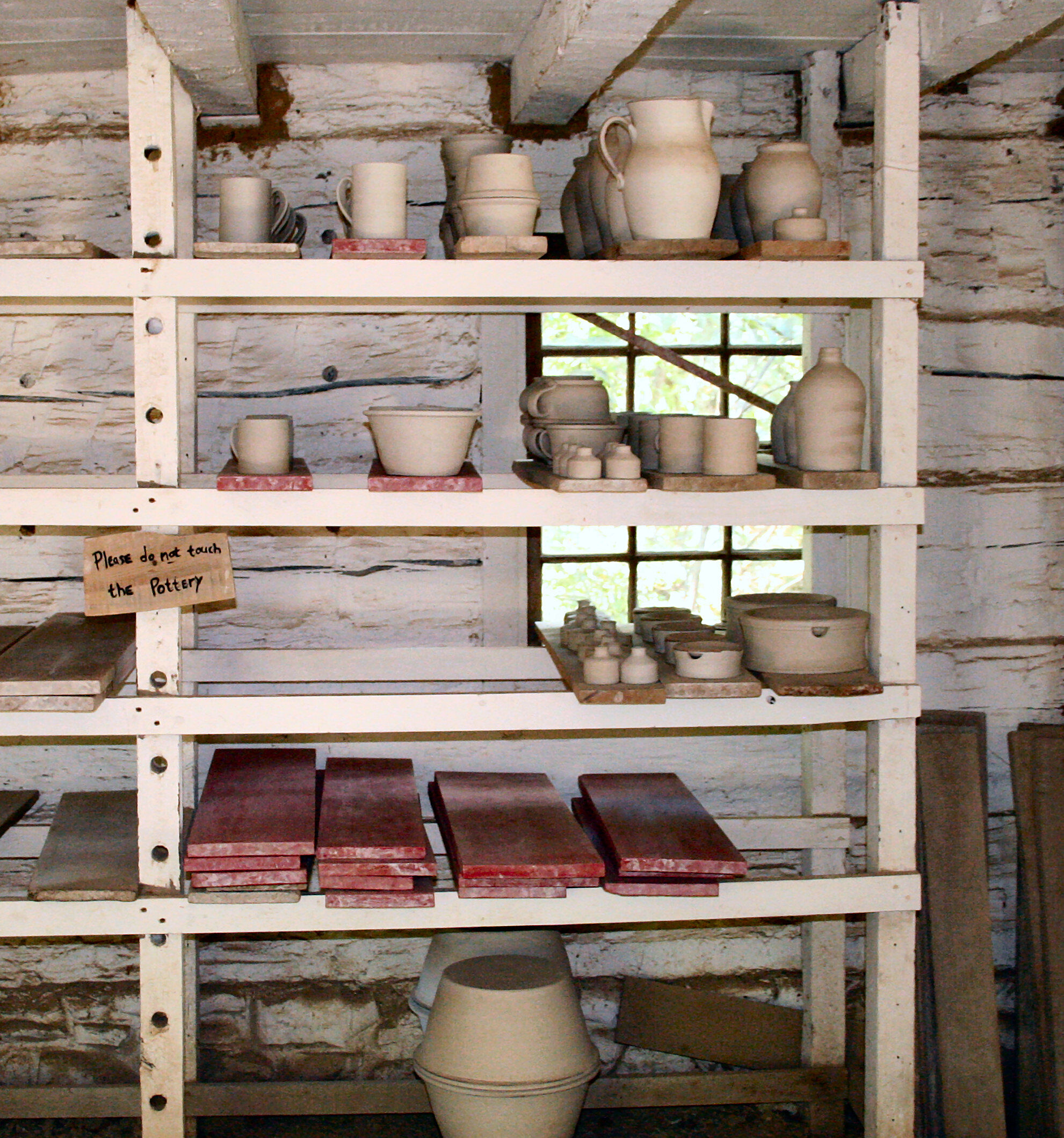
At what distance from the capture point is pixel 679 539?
12.8 ft

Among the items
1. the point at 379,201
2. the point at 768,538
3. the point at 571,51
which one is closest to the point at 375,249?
the point at 379,201

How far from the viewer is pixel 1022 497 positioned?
147 inches

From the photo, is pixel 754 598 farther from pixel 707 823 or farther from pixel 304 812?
pixel 304 812

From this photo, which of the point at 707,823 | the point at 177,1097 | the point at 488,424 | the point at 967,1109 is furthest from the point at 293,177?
the point at 967,1109

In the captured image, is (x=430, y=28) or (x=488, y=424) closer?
(x=430, y=28)

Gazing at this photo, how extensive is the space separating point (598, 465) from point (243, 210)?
97 cm

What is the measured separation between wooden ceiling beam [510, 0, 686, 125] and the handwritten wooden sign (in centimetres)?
132

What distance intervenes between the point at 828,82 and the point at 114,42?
1.90m

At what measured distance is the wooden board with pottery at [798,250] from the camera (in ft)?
8.93

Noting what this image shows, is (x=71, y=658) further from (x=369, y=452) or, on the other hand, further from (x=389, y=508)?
(x=369, y=452)

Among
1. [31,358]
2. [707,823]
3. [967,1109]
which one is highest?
[31,358]

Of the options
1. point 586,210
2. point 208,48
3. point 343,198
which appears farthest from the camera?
point 586,210

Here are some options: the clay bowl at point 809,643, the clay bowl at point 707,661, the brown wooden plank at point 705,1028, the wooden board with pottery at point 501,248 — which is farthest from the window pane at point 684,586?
the wooden board with pottery at point 501,248

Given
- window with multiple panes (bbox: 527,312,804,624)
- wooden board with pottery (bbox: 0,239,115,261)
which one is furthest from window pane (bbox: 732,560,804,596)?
wooden board with pottery (bbox: 0,239,115,261)
